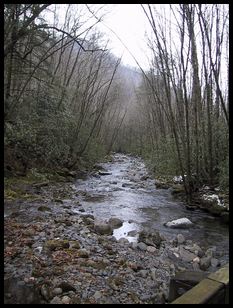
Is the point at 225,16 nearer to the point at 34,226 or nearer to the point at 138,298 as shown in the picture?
the point at 34,226

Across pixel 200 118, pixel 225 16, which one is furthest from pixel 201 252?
pixel 225 16

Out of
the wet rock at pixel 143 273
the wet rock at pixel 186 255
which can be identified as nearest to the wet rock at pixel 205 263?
the wet rock at pixel 186 255

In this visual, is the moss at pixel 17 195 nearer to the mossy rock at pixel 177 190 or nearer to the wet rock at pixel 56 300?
the mossy rock at pixel 177 190

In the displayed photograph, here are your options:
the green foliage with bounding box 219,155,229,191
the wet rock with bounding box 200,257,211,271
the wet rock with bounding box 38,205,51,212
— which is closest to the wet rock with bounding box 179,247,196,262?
the wet rock with bounding box 200,257,211,271

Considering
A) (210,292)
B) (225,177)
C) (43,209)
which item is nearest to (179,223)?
(225,177)

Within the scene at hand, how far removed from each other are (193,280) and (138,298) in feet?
2.23

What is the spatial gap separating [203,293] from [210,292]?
59 millimetres

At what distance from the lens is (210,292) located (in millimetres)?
2162

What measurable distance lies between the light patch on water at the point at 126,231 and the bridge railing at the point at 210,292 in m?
2.70

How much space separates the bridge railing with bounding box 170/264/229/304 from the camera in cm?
204

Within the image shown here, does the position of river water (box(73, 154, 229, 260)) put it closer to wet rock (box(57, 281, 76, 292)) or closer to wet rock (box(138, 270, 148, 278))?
wet rock (box(138, 270, 148, 278))

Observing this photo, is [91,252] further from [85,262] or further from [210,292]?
[210,292]

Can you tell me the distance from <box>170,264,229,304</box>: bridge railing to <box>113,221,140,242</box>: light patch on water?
2.70 metres

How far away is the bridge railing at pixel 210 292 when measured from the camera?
2043mm
